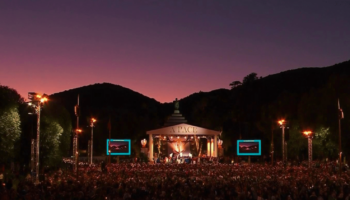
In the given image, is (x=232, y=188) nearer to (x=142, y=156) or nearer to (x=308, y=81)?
(x=142, y=156)

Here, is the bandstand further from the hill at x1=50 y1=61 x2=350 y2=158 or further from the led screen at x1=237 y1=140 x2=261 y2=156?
the led screen at x1=237 y1=140 x2=261 y2=156

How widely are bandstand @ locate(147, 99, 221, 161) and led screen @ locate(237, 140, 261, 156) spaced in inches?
518

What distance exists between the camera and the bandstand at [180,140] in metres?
88.8

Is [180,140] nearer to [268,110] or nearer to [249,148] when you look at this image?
[268,110]

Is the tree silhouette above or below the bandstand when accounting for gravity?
above

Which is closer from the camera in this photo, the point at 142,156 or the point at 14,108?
the point at 14,108

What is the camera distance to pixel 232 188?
2708 centimetres

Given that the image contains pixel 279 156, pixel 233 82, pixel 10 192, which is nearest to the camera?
pixel 10 192

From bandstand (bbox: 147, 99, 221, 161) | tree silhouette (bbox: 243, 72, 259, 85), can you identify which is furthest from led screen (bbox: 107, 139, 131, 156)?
tree silhouette (bbox: 243, 72, 259, 85)

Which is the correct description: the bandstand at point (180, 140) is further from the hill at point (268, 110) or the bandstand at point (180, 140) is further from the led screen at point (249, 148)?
the led screen at point (249, 148)

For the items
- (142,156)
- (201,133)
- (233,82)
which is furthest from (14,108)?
(233,82)

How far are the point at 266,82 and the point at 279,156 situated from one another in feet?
299

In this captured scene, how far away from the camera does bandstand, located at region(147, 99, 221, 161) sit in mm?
88750

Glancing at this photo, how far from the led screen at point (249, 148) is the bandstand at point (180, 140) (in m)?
13.1
